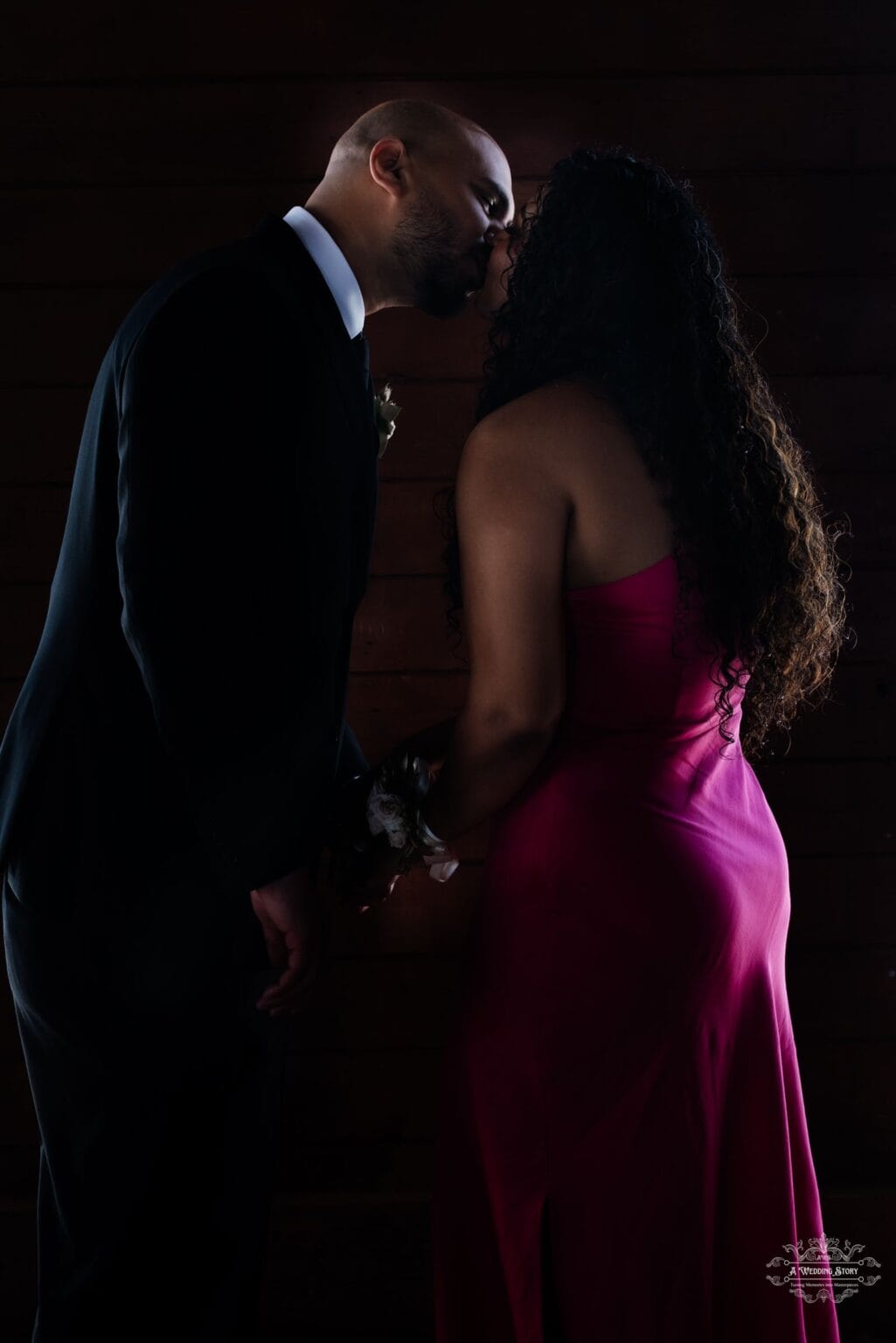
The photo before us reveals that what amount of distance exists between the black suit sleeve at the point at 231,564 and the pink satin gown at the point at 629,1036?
0.28 m

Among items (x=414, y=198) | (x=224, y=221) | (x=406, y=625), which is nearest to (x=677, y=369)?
(x=414, y=198)

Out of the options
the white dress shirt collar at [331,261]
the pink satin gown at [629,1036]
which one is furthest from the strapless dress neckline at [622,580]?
the white dress shirt collar at [331,261]

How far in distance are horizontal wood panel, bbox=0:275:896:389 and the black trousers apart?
85 centimetres

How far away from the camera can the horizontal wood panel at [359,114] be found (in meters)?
1.48

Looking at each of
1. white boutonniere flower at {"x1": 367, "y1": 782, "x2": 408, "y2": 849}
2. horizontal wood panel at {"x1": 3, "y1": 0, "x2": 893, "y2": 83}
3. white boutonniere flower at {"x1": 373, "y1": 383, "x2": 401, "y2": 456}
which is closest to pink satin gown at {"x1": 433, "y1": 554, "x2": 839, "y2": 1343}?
white boutonniere flower at {"x1": 367, "y1": 782, "x2": 408, "y2": 849}

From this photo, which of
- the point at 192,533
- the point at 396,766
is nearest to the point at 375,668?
the point at 396,766

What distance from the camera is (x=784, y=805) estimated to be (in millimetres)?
1634

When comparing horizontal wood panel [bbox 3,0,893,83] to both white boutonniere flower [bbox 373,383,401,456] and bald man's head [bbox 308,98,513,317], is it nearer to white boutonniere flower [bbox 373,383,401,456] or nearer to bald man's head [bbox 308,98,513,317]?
bald man's head [bbox 308,98,513,317]

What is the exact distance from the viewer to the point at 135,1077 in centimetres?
108

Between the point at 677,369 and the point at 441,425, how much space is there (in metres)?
0.59

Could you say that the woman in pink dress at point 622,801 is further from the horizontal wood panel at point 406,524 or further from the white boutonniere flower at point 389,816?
the horizontal wood panel at point 406,524

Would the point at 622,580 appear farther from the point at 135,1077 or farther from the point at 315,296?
the point at 135,1077

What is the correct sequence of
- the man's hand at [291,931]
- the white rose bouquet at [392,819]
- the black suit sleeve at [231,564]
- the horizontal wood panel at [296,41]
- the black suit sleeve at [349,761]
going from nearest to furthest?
the black suit sleeve at [231,564] < the man's hand at [291,931] < the white rose bouquet at [392,819] < the black suit sleeve at [349,761] < the horizontal wood panel at [296,41]

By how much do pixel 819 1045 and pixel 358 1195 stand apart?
2.66ft
